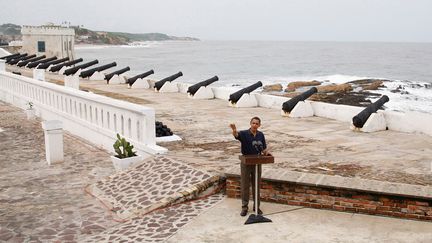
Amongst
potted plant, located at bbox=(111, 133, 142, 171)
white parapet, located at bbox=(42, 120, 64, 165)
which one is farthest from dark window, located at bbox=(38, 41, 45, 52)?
potted plant, located at bbox=(111, 133, 142, 171)

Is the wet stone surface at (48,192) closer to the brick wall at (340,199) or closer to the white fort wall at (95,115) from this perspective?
the white fort wall at (95,115)

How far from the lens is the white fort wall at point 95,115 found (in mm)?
9086

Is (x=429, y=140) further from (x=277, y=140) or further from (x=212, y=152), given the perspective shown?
(x=212, y=152)

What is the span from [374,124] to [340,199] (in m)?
5.59

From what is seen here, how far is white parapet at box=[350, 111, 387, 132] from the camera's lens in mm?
11594

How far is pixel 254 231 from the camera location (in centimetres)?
606

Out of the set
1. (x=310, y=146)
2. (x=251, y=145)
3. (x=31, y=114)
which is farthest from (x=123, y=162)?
(x=31, y=114)

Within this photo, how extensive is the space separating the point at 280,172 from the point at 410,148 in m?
3.83

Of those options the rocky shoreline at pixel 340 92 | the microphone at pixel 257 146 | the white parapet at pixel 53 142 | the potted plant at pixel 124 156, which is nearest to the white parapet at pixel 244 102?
the white parapet at pixel 53 142

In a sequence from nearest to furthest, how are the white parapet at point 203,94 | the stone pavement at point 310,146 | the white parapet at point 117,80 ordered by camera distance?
1. the stone pavement at point 310,146
2. the white parapet at point 203,94
3. the white parapet at point 117,80

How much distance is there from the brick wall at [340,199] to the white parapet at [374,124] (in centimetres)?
530

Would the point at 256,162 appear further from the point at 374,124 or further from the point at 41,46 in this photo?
the point at 41,46

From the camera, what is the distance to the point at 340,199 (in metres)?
6.62

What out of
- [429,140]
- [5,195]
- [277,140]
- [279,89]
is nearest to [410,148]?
[429,140]
